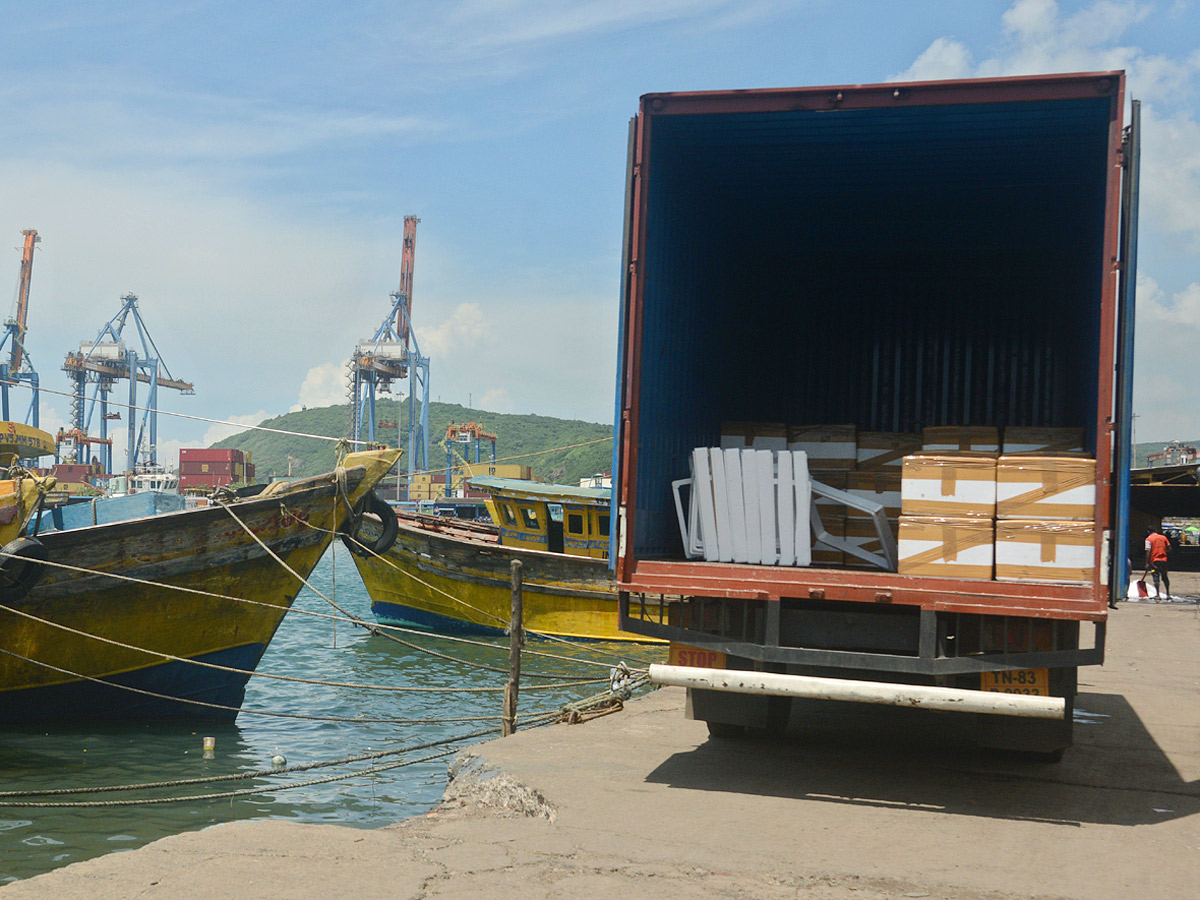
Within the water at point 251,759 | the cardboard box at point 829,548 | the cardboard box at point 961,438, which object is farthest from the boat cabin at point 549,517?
the cardboard box at point 961,438

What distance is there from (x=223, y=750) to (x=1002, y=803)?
27.0 ft

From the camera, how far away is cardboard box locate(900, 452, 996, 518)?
19.5 ft

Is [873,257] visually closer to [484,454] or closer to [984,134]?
[984,134]

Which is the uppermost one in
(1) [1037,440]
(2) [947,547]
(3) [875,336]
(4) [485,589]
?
(3) [875,336]

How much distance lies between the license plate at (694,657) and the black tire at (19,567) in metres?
6.95

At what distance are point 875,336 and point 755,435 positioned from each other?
2.48 m

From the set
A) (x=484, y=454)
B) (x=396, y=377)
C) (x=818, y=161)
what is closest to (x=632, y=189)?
(x=818, y=161)

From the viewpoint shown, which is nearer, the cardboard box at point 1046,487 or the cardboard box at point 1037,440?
the cardboard box at point 1046,487

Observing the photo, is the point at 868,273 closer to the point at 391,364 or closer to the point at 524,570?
the point at 524,570

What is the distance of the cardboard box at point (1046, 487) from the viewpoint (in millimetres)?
5746

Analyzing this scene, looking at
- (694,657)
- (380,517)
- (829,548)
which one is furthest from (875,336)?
(380,517)

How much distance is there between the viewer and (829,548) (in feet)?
23.7

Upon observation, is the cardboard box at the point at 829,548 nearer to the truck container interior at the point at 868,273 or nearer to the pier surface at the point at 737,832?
the truck container interior at the point at 868,273

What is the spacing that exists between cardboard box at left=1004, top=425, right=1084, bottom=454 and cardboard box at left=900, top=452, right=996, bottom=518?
139cm
